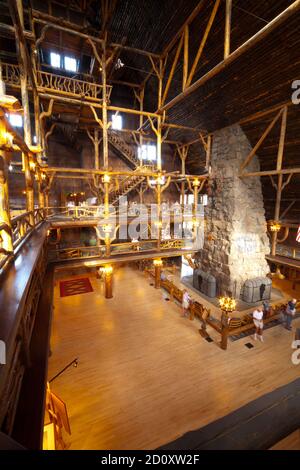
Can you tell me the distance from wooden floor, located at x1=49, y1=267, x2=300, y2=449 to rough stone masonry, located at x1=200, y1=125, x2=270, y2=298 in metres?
3.71

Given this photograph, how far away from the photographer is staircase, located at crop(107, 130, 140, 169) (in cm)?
1569

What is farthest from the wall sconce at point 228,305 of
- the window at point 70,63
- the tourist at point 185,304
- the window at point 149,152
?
the window at point 70,63

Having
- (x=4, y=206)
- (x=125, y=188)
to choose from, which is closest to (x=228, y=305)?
(x=4, y=206)

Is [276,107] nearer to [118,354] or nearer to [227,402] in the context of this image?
[227,402]

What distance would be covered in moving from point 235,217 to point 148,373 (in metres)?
9.05

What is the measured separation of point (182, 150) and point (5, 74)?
12357mm

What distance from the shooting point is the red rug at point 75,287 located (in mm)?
12945

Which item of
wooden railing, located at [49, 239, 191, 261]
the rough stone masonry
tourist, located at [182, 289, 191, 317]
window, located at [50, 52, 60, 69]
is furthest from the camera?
window, located at [50, 52, 60, 69]

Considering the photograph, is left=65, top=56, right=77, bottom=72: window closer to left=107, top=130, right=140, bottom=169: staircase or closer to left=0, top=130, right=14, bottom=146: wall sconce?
left=107, top=130, right=140, bottom=169: staircase

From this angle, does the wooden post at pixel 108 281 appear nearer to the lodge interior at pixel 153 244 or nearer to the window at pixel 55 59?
the lodge interior at pixel 153 244

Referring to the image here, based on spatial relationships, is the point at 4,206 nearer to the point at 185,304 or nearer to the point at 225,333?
the point at 225,333

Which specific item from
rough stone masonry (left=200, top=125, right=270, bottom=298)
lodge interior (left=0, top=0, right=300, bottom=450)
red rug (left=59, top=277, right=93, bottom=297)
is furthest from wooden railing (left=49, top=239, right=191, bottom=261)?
rough stone masonry (left=200, top=125, right=270, bottom=298)
